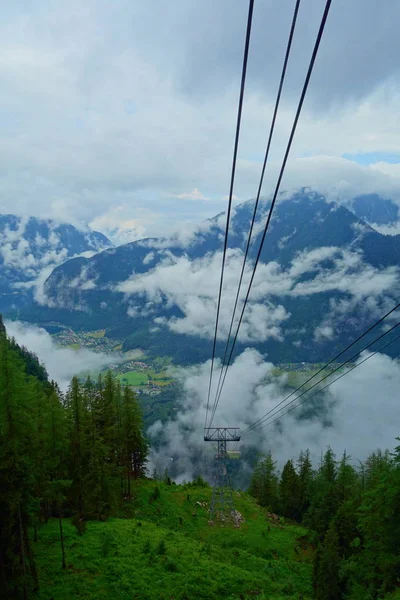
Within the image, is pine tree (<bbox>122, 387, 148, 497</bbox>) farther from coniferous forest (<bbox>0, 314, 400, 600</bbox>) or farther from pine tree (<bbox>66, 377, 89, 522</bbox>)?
pine tree (<bbox>66, 377, 89, 522</bbox>)

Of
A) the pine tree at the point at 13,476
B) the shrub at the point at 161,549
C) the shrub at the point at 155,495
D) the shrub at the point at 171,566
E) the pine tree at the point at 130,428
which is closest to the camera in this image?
the pine tree at the point at 13,476

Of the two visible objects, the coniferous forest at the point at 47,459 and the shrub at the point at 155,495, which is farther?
the shrub at the point at 155,495

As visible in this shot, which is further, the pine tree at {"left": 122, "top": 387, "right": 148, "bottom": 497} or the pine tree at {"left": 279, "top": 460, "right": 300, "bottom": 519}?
the pine tree at {"left": 279, "top": 460, "right": 300, "bottom": 519}

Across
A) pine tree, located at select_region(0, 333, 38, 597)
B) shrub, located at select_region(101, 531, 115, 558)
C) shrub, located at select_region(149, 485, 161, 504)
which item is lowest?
shrub, located at select_region(101, 531, 115, 558)

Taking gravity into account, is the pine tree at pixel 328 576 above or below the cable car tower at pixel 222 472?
below

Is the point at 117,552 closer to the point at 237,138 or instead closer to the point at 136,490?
the point at 136,490

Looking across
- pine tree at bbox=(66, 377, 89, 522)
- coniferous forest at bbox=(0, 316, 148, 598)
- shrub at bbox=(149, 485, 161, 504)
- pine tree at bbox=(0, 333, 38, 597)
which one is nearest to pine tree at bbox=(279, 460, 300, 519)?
shrub at bbox=(149, 485, 161, 504)

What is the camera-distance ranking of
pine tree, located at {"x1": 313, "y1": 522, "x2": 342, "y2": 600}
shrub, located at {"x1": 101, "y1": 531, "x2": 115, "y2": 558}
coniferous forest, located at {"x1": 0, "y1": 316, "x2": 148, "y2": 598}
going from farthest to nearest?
pine tree, located at {"x1": 313, "y1": 522, "x2": 342, "y2": 600}, shrub, located at {"x1": 101, "y1": 531, "x2": 115, "y2": 558}, coniferous forest, located at {"x1": 0, "y1": 316, "x2": 148, "y2": 598}

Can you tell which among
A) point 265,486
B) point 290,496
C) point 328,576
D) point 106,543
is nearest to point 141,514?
point 106,543

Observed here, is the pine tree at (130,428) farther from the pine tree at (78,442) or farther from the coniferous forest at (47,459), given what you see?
the pine tree at (78,442)

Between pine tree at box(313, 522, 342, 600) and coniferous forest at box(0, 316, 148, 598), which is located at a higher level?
coniferous forest at box(0, 316, 148, 598)

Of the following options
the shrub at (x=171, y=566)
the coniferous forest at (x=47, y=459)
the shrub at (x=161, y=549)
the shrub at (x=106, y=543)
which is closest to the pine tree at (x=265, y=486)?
the coniferous forest at (x=47, y=459)

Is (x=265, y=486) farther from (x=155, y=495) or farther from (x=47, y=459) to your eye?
(x=47, y=459)

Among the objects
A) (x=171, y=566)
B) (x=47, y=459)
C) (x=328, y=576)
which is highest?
(x=47, y=459)
